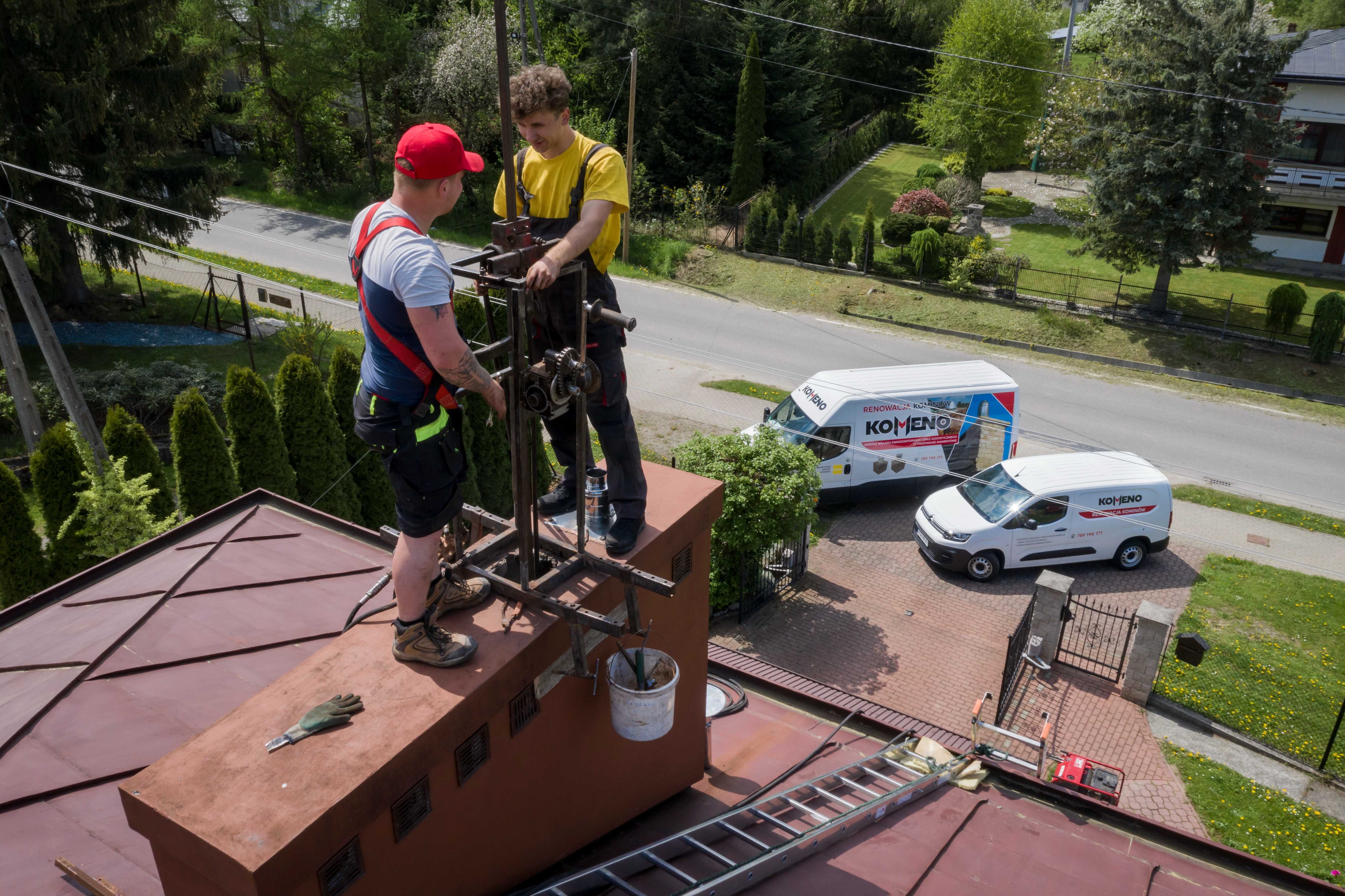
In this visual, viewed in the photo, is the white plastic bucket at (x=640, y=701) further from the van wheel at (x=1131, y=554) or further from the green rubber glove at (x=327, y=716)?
the van wheel at (x=1131, y=554)

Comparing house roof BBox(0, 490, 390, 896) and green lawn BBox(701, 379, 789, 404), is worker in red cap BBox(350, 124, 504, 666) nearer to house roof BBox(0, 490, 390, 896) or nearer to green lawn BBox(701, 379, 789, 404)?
house roof BBox(0, 490, 390, 896)

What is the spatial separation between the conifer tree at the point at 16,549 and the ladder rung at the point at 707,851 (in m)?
8.63

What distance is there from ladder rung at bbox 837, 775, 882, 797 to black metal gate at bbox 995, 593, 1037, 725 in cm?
664

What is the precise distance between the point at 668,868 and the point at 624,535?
1467 millimetres

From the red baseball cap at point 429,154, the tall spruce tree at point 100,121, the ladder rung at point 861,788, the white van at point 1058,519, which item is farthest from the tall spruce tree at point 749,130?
the red baseball cap at point 429,154

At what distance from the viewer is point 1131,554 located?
605 inches

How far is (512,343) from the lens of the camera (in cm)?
357

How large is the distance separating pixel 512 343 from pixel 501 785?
171 centimetres

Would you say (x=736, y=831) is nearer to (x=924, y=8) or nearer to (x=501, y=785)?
(x=501, y=785)

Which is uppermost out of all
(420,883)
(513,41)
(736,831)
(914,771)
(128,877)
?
(513,41)

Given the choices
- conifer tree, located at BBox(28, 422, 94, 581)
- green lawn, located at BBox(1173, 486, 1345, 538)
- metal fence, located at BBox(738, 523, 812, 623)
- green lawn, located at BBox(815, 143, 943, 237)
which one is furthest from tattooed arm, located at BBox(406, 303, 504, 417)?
green lawn, located at BBox(815, 143, 943, 237)

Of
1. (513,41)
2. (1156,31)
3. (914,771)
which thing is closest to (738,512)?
(914,771)

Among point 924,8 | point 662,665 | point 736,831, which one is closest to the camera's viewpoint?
point 662,665

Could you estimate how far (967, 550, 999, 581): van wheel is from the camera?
→ 49.5 feet
